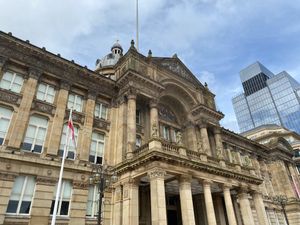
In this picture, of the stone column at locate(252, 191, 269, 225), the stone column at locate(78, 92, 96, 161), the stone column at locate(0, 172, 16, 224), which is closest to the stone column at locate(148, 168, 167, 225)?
the stone column at locate(78, 92, 96, 161)

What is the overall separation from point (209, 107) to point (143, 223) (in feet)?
49.2

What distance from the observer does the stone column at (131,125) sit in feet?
60.5

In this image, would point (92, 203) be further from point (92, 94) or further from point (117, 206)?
point (92, 94)

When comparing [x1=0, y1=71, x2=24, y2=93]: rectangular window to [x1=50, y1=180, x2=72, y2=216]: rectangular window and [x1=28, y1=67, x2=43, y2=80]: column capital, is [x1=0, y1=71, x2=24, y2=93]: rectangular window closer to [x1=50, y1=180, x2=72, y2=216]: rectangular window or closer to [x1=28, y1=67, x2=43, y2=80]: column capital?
[x1=28, y1=67, x2=43, y2=80]: column capital

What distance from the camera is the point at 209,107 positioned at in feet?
88.7

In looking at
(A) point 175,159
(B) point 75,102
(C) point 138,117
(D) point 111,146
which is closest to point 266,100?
(C) point 138,117

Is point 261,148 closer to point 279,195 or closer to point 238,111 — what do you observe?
point 279,195

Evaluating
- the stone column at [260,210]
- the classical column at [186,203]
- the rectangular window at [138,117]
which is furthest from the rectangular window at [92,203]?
the stone column at [260,210]

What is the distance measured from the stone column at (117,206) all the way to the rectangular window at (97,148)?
2.99 meters

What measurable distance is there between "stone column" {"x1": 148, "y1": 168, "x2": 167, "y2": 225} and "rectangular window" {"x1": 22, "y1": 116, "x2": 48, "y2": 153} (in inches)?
331

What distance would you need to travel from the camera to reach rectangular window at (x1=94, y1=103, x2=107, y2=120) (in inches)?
831

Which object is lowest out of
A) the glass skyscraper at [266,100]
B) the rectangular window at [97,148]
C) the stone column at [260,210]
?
the stone column at [260,210]

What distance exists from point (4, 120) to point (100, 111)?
25.5ft

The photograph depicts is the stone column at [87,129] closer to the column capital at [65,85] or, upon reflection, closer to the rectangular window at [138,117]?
the column capital at [65,85]
